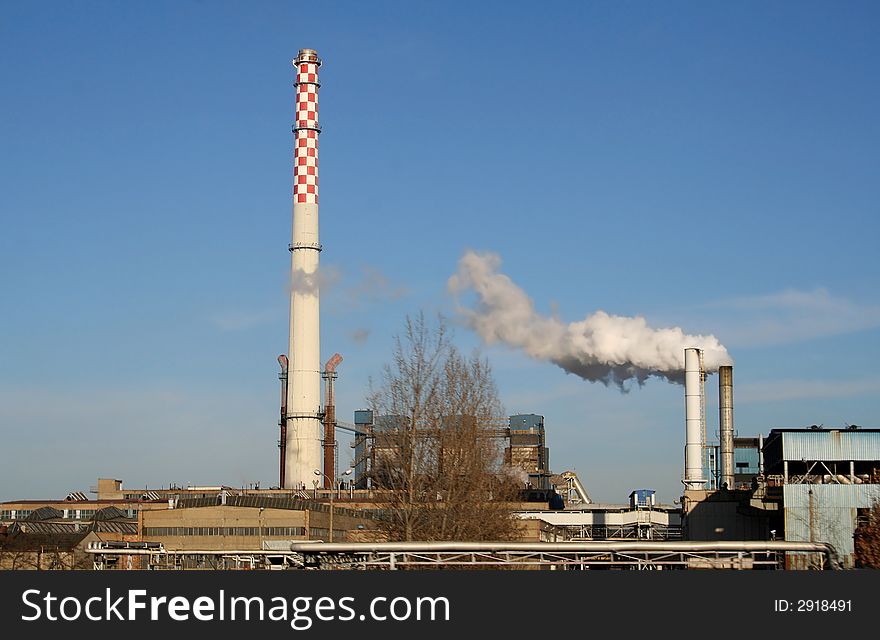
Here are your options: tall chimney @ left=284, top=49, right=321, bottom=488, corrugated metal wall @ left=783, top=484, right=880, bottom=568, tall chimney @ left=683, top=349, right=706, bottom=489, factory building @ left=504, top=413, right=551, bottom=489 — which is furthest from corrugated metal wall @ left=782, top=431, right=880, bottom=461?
factory building @ left=504, top=413, right=551, bottom=489

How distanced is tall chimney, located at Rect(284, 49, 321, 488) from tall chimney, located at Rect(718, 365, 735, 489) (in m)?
25.7

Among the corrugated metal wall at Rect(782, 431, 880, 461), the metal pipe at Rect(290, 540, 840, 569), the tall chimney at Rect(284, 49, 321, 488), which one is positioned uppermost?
the tall chimney at Rect(284, 49, 321, 488)

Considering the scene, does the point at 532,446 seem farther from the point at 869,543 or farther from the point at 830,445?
the point at 869,543

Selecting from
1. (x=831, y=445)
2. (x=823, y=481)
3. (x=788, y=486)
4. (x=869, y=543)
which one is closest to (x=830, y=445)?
(x=831, y=445)

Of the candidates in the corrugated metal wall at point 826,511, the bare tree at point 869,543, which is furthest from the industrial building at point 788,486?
the bare tree at point 869,543

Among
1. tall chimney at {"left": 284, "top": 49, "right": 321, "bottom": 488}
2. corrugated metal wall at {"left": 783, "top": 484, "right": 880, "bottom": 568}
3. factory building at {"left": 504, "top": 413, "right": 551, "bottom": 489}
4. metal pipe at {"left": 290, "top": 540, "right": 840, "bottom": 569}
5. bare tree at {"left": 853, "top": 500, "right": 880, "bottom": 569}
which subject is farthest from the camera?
factory building at {"left": 504, "top": 413, "right": 551, "bottom": 489}

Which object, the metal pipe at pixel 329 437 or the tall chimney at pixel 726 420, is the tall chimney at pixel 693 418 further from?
the metal pipe at pixel 329 437

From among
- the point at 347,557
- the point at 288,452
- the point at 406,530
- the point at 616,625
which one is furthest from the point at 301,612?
the point at 288,452

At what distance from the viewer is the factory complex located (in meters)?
28.5

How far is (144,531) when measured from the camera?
63375 mm

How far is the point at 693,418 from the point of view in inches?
2645

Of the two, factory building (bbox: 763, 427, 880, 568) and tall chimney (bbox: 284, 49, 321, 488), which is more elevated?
tall chimney (bbox: 284, 49, 321, 488)

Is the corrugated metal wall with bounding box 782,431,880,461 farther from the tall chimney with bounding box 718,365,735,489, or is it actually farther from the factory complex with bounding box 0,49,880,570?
the tall chimney with bounding box 718,365,735,489

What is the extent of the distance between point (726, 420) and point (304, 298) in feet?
90.0
